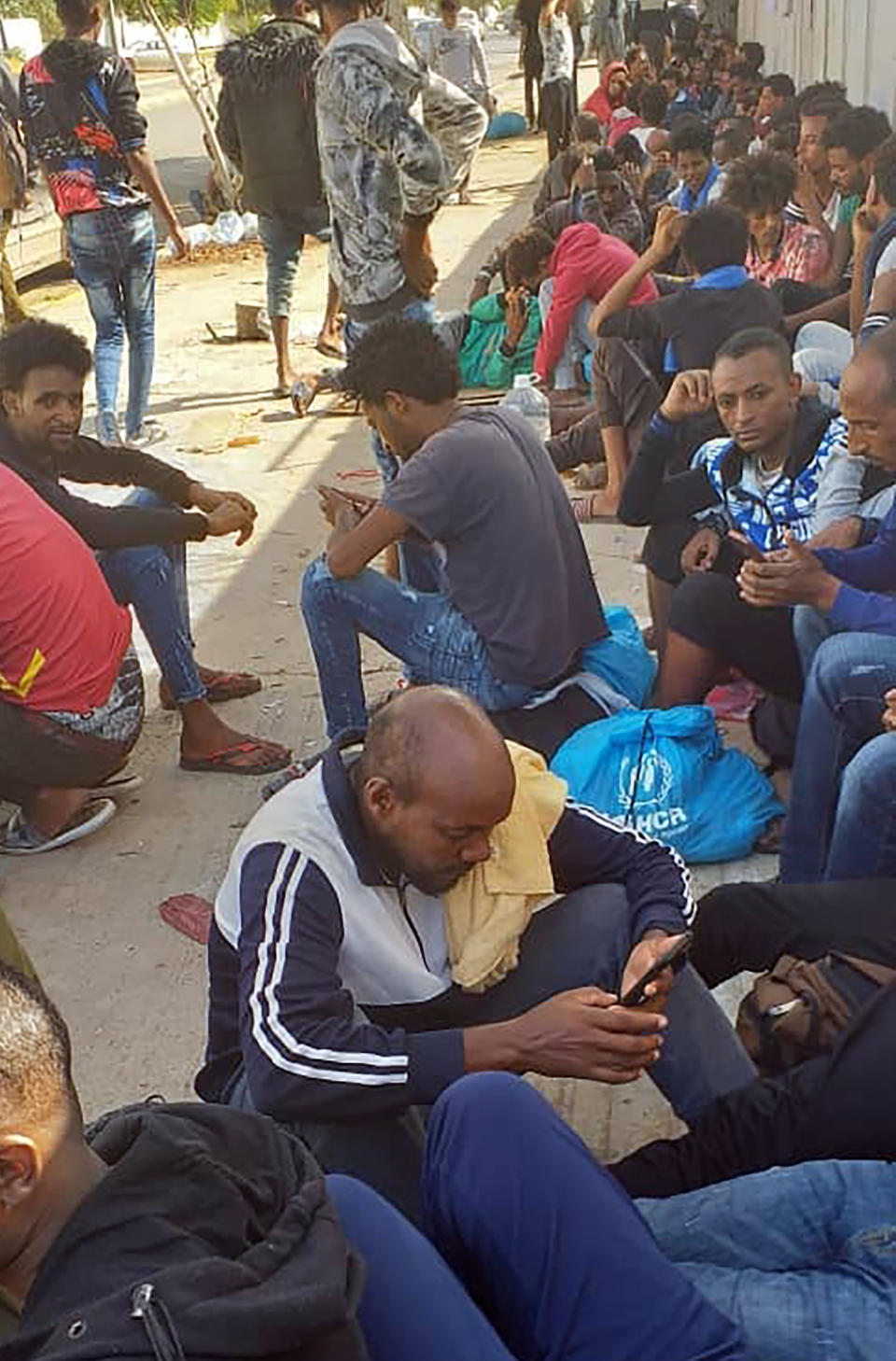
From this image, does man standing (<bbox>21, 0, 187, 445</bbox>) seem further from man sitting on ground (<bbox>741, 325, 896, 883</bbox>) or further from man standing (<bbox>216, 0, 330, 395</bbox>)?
man sitting on ground (<bbox>741, 325, 896, 883</bbox>)

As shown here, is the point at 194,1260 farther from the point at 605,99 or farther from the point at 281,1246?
the point at 605,99

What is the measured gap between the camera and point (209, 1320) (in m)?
1.26

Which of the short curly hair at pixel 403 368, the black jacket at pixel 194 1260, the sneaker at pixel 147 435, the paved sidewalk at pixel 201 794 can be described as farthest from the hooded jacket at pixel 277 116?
the black jacket at pixel 194 1260

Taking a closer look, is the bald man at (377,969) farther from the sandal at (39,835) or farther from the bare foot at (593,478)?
the bare foot at (593,478)

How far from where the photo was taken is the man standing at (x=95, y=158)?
6.34 metres

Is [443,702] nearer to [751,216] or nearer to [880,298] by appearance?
[880,298]

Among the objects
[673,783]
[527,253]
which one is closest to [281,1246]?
[673,783]

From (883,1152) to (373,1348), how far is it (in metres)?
0.89

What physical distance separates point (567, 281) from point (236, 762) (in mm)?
3182

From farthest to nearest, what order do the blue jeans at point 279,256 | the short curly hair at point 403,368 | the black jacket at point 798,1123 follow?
the blue jeans at point 279,256 < the short curly hair at point 403,368 < the black jacket at point 798,1123

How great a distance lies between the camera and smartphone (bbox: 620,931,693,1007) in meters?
2.37

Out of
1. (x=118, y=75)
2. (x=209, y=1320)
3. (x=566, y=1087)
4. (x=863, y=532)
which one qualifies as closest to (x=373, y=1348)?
(x=209, y=1320)

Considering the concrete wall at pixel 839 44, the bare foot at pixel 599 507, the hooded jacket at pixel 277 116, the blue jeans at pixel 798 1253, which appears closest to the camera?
the blue jeans at pixel 798 1253

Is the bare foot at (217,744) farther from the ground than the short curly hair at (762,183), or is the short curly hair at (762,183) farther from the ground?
the short curly hair at (762,183)
